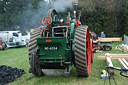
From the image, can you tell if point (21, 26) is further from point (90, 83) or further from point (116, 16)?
Result: point (90, 83)

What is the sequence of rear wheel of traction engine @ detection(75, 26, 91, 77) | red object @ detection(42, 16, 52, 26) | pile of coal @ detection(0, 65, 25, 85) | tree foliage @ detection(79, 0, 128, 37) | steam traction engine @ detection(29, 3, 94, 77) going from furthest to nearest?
tree foliage @ detection(79, 0, 128, 37) → red object @ detection(42, 16, 52, 26) → pile of coal @ detection(0, 65, 25, 85) → rear wheel of traction engine @ detection(75, 26, 91, 77) → steam traction engine @ detection(29, 3, 94, 77)

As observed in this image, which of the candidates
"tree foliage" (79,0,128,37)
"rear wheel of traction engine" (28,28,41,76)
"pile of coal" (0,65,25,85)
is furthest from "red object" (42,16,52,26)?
"tree foliage" (79,0,128,37)

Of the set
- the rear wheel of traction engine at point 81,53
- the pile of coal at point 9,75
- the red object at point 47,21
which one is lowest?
the pile of coal at point 9,75

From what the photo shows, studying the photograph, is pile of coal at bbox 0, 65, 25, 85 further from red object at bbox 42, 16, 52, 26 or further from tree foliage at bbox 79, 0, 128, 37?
tree foliage at bbox 79, 0, 128, 37

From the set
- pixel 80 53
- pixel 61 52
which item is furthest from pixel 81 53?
pixel 61 52

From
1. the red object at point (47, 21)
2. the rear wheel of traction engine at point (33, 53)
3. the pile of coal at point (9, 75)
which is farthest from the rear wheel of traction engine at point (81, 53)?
the pile of coal at point (9, 75)

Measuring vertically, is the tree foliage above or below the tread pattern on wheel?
above

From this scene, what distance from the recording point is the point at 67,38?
5.64 meters

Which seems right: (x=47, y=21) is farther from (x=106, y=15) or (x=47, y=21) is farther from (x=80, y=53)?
(x=106, y=15)

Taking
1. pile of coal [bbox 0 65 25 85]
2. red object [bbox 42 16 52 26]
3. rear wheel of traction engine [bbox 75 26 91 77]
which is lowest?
pile of coal [bbox 0 65 25 85]

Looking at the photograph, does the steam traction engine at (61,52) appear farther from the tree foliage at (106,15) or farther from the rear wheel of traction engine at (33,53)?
the tree foliage at (106,15)

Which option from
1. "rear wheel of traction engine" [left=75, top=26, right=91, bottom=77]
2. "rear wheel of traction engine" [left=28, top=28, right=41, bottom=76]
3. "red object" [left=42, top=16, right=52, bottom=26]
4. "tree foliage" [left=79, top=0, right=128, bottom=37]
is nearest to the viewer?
"rear wheel of traction engine" [left=28, top=28, right=41, bottom=76]

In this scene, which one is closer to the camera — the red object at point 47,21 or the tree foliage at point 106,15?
the red object at point 47,21

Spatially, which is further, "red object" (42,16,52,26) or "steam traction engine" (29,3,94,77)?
"red object" (42,16,52,26)
